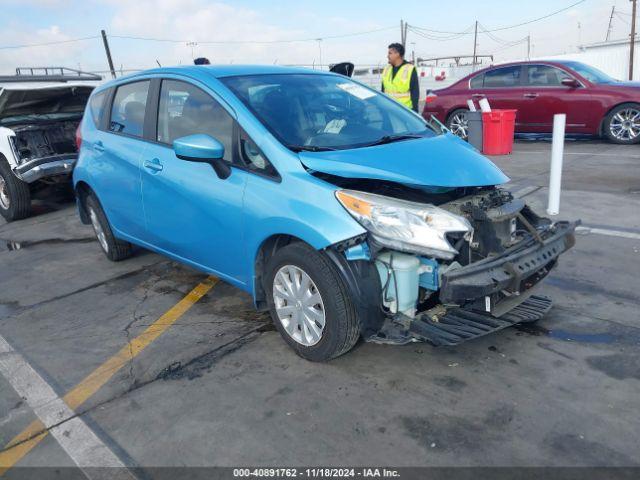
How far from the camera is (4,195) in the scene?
7562mm

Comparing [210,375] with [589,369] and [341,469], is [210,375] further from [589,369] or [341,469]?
[589,369]

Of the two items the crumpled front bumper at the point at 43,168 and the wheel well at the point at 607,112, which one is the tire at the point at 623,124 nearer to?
the wheel well at the point at 607,112

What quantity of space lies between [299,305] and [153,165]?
65.8 inches

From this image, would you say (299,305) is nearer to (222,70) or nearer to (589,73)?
(222,70)

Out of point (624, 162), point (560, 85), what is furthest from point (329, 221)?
point (560, 85)

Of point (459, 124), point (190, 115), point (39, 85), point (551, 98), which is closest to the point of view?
point (190, 115)

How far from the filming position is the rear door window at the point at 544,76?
10.4m

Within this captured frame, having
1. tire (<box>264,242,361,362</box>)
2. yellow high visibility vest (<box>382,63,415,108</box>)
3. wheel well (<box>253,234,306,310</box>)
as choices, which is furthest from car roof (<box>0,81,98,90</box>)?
tire (<box>264,242,361,362</box>)

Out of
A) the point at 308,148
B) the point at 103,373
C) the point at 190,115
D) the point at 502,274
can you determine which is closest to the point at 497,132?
the point at 190,115

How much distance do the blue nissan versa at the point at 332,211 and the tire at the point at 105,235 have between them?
1.01 metres

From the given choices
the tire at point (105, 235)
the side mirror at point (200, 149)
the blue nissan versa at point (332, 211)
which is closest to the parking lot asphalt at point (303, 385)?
the blue nissan versa at point (332, 211)

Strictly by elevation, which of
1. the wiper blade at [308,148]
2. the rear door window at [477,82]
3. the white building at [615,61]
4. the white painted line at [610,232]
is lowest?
the white painted line at [610,232]

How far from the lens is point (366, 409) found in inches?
107

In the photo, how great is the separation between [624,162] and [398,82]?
385cm
